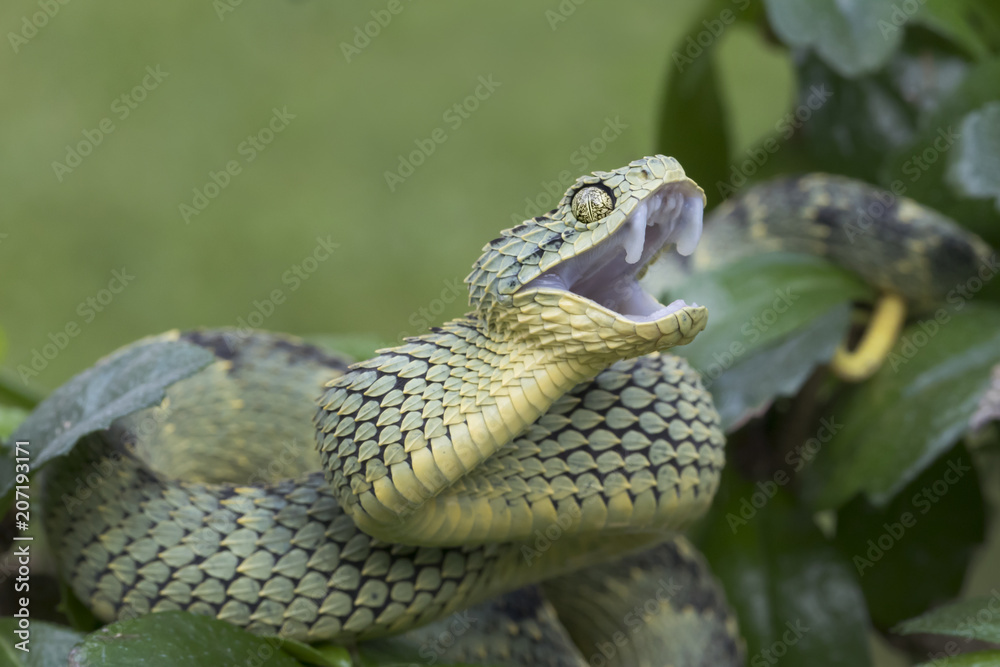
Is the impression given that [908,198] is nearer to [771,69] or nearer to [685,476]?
[685,476]

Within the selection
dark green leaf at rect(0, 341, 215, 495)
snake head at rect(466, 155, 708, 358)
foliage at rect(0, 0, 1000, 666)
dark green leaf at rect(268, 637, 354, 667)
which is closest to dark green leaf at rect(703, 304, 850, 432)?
foliage at rect(0, 0, 1000, 666)

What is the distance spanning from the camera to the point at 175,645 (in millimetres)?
734

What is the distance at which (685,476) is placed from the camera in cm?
83

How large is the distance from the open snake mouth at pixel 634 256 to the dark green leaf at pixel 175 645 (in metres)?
0.40

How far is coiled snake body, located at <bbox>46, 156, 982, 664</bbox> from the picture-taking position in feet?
2.37

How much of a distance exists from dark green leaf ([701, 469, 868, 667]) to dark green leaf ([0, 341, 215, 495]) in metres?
0.91

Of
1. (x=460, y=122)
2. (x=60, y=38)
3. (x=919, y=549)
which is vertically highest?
(x=60, y=38)

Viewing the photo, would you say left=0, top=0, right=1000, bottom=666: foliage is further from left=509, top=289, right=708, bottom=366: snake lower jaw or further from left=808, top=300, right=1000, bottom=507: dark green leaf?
left=509, top=289, right=708, bottom=366: snake lower jaw

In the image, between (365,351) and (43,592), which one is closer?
(43,592)

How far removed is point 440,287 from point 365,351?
5.40 feet

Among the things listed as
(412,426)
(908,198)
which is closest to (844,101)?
(908,198)

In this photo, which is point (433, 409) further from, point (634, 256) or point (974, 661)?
point (974, 661)

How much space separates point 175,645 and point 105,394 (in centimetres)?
26

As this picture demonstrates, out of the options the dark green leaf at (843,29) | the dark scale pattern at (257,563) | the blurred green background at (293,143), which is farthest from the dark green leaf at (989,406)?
the blurred green background at (293,143)
